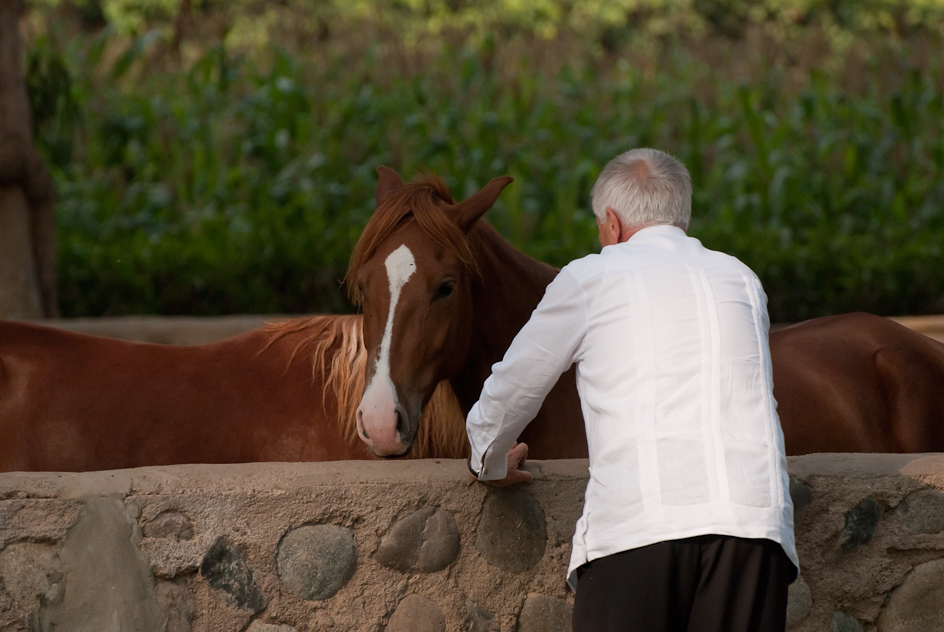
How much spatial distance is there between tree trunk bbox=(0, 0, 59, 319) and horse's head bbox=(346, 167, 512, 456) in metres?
3.79

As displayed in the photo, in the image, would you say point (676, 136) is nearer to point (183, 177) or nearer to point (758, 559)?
point (183, 177)

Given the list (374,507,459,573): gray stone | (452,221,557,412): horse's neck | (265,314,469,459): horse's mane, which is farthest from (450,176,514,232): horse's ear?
(374,507,459,573): gray stone

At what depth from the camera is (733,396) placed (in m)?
2.00

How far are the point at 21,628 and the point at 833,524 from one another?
2.04 meters

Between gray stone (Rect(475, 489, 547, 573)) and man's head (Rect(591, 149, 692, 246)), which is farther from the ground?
man's head (Rect(591, 149, 692, 246))

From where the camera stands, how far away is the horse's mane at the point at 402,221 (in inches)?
113

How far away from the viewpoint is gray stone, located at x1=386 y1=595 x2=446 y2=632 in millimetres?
2590

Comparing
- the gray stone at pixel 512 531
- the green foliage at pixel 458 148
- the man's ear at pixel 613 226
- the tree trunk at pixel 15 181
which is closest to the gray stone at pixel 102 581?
the gray stone at pixel 512 531

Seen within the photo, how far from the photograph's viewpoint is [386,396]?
269cm

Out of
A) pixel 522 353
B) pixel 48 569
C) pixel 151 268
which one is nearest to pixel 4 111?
pixel 151 268

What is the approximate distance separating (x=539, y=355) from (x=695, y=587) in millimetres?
549

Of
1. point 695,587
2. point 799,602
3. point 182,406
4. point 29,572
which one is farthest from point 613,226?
point 182,406

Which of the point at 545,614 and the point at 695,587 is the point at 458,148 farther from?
the point at 695,587

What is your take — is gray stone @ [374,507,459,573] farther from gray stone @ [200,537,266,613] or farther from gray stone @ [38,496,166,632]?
gray stone @ [38,496,166,632]
